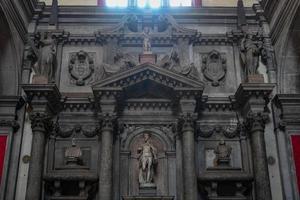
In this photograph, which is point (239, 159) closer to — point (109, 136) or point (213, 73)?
point (213, 73)

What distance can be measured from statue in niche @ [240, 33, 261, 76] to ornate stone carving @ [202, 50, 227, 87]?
82 cm

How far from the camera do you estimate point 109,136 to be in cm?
1377

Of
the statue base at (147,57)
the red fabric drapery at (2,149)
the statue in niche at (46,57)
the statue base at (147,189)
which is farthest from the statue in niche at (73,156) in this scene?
the statue base at (147,57)

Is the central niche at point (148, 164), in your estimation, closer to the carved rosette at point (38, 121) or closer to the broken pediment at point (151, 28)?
the carved rosette at point (38, 121)

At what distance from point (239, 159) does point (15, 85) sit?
7.34m

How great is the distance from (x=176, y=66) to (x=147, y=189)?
4076 mm

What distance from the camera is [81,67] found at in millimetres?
15656

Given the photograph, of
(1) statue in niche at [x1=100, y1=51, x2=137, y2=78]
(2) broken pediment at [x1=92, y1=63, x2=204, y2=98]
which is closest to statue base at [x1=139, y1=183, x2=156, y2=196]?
(2) broken pediment at [x1=92, y1=63, x2=204, y2=98]

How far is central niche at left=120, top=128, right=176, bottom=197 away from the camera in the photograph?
13.7m

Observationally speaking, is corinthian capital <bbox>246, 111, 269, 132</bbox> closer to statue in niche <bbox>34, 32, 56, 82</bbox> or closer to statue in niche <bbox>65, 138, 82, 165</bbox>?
statue in niche <bbox>65, 138, 82, 165</bbox>

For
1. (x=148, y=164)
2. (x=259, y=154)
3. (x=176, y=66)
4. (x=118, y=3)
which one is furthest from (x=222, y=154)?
(x=118, y=3)

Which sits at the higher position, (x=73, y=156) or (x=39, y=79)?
(x=39, y=79)

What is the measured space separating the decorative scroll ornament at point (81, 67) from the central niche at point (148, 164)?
2.54 meters

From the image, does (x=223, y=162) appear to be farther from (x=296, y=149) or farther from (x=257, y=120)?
(x=296, y=149)
